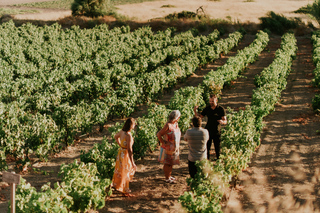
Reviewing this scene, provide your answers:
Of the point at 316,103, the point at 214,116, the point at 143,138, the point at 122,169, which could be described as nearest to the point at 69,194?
the point at 122,169

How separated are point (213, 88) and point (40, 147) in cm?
772

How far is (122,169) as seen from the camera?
775 cm

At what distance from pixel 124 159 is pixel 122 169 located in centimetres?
25

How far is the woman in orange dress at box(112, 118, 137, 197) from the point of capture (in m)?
7.45

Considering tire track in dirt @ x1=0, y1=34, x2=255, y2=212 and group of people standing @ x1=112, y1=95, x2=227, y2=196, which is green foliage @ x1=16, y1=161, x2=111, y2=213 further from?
tire track in dirt @ x1=0, y1=34, x2=255, y2=212

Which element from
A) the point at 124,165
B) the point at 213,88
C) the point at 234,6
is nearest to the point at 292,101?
the point at 213,88

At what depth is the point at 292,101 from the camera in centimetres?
1636

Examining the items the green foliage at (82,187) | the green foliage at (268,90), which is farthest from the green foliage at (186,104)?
the green foliage at (82,187)

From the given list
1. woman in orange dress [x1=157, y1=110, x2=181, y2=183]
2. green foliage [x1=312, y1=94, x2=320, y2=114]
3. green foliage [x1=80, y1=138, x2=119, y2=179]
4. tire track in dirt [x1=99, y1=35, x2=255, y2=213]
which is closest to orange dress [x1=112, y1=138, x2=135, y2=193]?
green foliage [x1=80, y1=138, x2=119, y2=179]

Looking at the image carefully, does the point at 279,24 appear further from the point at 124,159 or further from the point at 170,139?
the point at 124,159

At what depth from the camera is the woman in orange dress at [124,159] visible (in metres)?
7.45

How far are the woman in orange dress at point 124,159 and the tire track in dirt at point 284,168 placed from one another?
89.8 inches

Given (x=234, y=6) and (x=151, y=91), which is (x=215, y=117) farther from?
(x=234, y=6)

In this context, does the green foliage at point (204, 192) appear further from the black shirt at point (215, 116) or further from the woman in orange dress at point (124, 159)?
the black shirt at point (215, 116)
